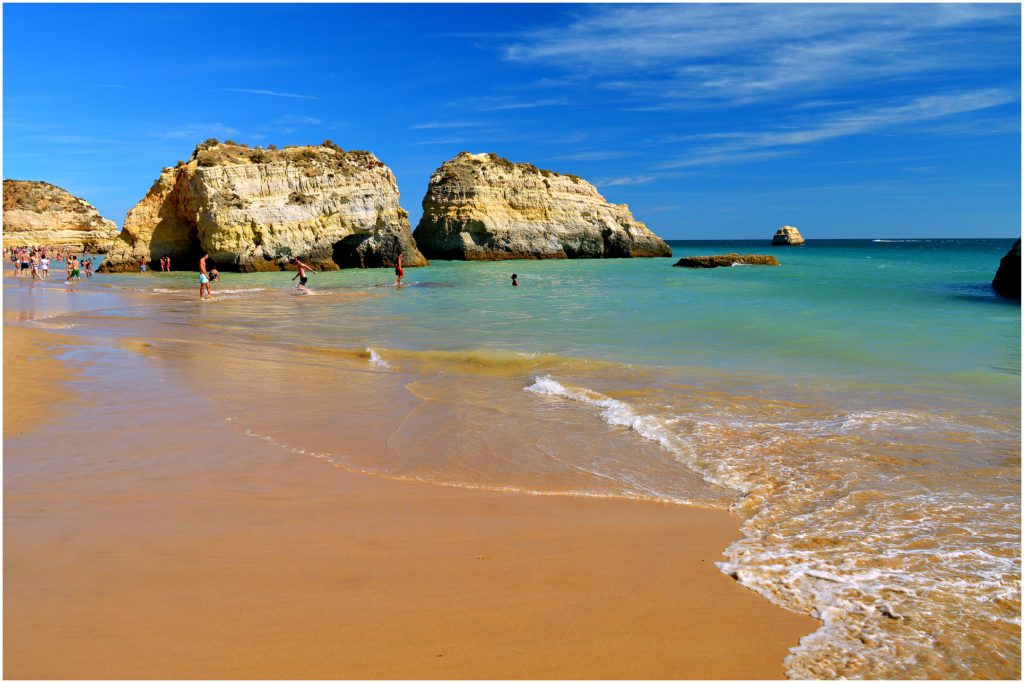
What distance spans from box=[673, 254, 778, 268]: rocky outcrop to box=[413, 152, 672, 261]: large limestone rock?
38.2 feet

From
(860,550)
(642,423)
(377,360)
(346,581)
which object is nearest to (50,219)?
(377,360)

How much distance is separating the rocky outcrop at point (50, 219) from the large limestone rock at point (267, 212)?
41.4 m

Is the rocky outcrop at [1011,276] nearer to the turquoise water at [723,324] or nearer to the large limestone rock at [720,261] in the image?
the turquoise water at [723,324]

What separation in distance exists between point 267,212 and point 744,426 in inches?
1366

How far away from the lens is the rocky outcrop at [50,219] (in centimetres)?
7162

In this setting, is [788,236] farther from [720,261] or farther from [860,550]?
[860,550]

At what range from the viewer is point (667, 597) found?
3.00 metres

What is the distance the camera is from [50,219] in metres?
76.6

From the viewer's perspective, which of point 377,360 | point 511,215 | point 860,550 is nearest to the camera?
point 860,550

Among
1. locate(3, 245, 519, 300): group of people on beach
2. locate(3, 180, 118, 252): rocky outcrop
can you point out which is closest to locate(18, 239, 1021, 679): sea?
locate(3, 245, 519, 300): group of people on beach

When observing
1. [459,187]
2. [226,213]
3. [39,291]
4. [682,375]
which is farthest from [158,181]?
[682,375]

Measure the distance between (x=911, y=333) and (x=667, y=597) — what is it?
13476 millimetres

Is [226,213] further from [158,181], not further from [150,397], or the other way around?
[150,397]

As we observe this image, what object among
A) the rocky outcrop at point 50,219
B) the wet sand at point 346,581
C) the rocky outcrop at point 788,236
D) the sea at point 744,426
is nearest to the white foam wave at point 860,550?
the sea at point 744,426
